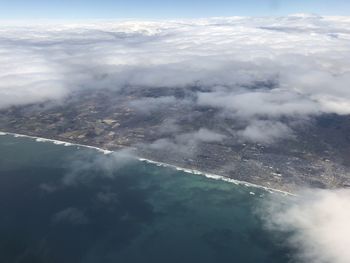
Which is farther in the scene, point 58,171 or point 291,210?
point 58,171

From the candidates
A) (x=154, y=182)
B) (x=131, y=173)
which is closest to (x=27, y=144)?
(x=131, y=173)

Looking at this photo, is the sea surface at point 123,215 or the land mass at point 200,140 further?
the land mass at point 200,140

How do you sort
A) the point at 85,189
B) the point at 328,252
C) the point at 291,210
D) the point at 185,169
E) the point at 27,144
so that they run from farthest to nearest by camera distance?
the point at 27,144
the point at 185,169
the point at 85,189
the point at 291,210
the point at 328,252

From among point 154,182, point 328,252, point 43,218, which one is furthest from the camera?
point 154,182

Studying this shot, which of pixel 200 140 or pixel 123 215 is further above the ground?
pixel 123 215

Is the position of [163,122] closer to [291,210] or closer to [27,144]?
[27,144]

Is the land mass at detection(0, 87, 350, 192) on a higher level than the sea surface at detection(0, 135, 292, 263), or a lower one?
lower

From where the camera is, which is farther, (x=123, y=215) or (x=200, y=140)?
(x=200, y=140)

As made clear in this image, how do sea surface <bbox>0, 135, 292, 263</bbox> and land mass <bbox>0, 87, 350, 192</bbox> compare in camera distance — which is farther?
land mass <bbox>0, 87, 350, 192</bbox>
